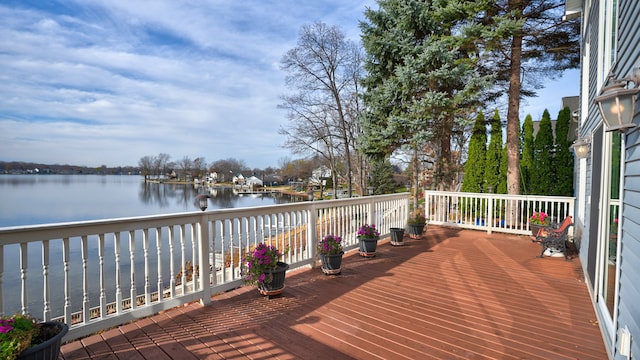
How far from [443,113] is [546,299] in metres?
6.24

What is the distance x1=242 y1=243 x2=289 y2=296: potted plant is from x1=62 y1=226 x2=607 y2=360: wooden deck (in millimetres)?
133

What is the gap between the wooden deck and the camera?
2312 mm

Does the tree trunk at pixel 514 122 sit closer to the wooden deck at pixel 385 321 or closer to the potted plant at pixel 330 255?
the wooden deck at pixel 385 321

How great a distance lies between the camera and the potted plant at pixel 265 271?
10.9ft

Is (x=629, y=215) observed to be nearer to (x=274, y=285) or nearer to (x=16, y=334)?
(x=274, y=285)

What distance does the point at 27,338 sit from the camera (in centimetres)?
165

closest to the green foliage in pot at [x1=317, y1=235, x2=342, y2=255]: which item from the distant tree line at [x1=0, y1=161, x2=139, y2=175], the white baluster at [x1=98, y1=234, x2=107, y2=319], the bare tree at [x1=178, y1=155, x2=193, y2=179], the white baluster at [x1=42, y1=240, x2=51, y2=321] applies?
the white baluster at [x1=98, y1=234, x2=107, y2=319]

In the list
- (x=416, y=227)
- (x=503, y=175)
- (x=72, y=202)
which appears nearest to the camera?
(x=416, y=227)

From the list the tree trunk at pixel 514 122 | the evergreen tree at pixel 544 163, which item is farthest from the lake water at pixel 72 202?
the evergreen tree at pixel 544 163

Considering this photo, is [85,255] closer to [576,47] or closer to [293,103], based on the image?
[576,47]

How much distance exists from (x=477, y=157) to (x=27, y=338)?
33.7 feet

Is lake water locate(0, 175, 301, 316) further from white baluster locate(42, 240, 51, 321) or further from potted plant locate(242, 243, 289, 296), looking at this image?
white baluster locate(42, 240, 51, 321)

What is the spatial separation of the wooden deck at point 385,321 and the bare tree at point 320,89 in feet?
42.7

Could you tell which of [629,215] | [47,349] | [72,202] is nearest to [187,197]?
[72,202]
